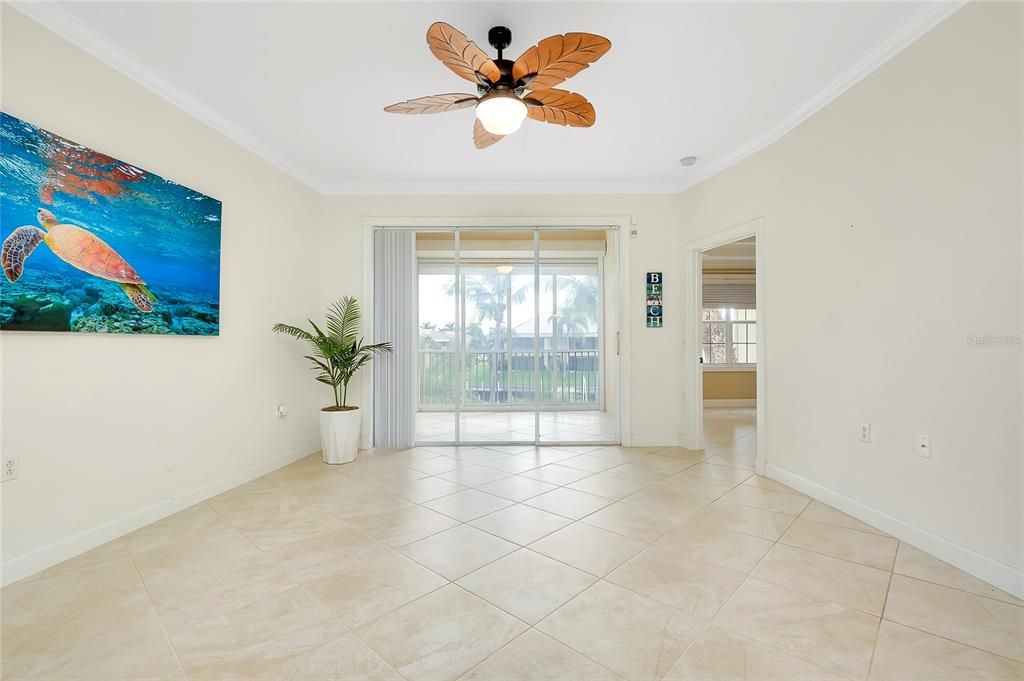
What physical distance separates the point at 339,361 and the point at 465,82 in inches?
101

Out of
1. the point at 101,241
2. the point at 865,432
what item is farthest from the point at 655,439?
the point at 101,241

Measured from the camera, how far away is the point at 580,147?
3705 millimetres

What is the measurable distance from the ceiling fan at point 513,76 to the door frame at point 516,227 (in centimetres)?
199

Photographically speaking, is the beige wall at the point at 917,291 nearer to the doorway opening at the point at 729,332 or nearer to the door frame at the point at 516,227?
the door frame at the point at 516,227

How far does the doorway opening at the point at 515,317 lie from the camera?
4887 millimetres

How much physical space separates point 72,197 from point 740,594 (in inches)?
144

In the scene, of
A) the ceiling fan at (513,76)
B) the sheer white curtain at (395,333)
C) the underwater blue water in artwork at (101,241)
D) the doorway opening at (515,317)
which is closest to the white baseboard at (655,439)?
the doorway opening at (515,317)

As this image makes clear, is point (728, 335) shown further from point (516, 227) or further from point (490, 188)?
point (490, 188)

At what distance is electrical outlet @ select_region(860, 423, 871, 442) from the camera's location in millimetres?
2666

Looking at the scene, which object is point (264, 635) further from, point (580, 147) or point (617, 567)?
point (580, 147)

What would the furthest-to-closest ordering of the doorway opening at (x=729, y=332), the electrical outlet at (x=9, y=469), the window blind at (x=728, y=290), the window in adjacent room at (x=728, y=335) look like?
the window in adjacent room at (x=728, y=335), the window blind at (x=728, y=290), the doorway opening at (x=729, y=332), the electrical outlet at (x=9, y=469)

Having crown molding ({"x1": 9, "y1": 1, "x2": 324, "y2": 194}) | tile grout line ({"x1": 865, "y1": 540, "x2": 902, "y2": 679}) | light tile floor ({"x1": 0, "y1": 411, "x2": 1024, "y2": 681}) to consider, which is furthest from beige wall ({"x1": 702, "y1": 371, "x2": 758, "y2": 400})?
crown molding ({"x1": 9, "y1": 1, "x2": 324, "y2": 194})

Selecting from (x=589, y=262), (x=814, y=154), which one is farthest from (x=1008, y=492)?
(x=589, y=262)

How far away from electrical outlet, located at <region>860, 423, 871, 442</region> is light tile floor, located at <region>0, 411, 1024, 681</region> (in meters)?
0.51
